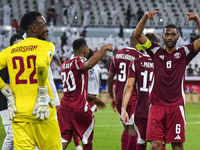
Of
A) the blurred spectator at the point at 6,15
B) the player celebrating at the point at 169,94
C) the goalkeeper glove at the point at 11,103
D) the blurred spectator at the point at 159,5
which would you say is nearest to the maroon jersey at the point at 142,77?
the player celebrating at the point at 169,94

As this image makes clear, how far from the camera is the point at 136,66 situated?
535 centimetres

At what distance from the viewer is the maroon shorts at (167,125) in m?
4.59

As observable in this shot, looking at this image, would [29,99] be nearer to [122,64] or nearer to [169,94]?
[169,94]

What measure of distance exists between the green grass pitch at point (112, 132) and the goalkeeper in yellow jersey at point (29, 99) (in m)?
3.70

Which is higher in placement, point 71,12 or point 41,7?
point 41,7

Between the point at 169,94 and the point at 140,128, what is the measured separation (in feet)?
3.20

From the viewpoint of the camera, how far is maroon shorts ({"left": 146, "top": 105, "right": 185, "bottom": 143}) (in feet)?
15.1

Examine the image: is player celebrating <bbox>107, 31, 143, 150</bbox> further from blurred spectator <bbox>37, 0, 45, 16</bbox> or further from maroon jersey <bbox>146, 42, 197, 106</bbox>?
blurred spectator <bbox>37, 0, 45, 16</bbox>

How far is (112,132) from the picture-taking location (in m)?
9.23

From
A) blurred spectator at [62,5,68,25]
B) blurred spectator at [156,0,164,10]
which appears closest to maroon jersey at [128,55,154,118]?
blurred spectator at [62,5,68,25]

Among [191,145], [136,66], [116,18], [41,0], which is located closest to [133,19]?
[116,18]

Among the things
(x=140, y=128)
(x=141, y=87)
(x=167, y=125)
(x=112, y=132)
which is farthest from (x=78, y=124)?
(x=112, y=132)

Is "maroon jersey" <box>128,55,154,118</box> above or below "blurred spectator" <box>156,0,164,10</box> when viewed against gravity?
below

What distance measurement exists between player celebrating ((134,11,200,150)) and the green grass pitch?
Answer: 2.65 metres
